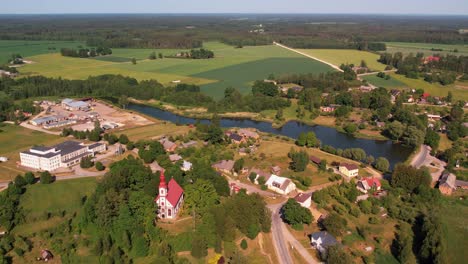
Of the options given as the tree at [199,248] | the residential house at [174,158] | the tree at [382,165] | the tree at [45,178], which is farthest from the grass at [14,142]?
the tree at [382,165]

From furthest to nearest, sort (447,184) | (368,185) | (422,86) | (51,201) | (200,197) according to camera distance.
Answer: (422,86), (368,185), (447,184), (51,201), (200,197)

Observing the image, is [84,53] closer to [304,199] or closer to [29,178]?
[29,178]

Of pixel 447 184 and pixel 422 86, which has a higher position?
pixel 422 86

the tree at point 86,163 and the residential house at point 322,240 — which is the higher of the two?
the tree at point 86,163

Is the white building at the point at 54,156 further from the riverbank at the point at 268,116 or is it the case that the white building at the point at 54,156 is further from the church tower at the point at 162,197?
the riverbank at the point at 268,116

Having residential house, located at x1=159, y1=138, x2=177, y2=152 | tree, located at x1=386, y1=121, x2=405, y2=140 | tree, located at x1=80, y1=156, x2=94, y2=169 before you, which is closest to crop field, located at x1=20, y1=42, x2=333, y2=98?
residential house, located at x1=159, y1=138, x2=177, y2=152

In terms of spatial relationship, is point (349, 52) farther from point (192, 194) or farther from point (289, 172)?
point (192, 194)

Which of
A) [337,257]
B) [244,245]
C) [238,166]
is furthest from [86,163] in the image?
[337,257]

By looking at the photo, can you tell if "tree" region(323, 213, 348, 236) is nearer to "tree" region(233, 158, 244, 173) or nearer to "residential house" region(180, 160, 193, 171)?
"tree" region(233, 158, 244, 173)
